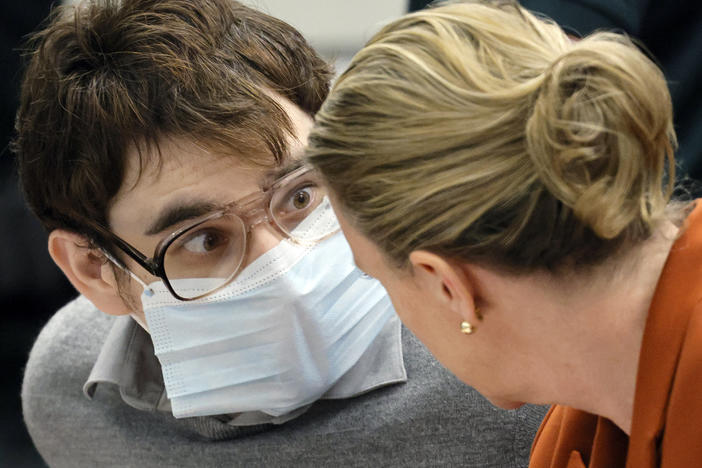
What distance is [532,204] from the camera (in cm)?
86

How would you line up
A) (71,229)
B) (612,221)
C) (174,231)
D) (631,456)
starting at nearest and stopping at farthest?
(612,221) → (631,456) → (174,231) → (71,229)

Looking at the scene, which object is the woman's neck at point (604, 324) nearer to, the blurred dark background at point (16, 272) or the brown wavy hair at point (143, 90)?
the brown wavy hair at point (143, 90)

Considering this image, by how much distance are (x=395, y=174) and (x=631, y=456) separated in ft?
1.47

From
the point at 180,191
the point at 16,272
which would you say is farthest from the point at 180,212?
the point at 16,272

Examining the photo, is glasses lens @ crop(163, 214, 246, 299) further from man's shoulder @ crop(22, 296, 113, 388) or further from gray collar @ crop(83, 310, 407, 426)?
man's shoulder @ crop(22, 296, 113, 388)

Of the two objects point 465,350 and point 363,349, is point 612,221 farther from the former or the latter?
point 363,349

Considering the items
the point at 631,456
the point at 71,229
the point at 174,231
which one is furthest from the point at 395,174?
the point at 71,229

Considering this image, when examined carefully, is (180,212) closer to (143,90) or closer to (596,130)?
(143,90)

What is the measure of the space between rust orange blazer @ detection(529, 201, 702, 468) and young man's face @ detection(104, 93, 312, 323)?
672 mm

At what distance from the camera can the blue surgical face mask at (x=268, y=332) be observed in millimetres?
1400

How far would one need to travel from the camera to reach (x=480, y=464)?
1433mm

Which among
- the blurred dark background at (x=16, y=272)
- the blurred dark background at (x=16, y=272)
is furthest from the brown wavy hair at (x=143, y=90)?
the blurred dark background at (x=16, y=272)

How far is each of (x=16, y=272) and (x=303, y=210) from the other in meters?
1.61

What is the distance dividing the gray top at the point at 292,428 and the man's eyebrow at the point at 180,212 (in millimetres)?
396
